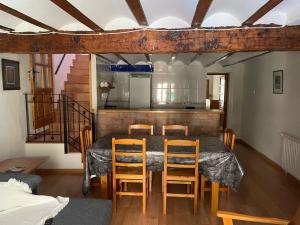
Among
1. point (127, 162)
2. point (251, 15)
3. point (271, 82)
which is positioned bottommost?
point (127, 162)

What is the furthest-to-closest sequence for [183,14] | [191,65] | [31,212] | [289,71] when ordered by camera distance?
[191,65] → [289,71] → [183,14] → [31,212]

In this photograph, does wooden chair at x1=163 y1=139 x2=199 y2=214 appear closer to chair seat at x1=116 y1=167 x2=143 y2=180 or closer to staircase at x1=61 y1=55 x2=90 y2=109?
chair seat at x1=116 y1=167 x2=143 y2=180

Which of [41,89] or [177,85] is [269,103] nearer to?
[177,85]

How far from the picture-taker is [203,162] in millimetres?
2754

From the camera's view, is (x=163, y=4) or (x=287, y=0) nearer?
(x=287, y=0)

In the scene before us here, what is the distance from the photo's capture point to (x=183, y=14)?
2.18 m

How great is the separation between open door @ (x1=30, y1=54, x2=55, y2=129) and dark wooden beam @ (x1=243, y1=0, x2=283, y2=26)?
341 cm

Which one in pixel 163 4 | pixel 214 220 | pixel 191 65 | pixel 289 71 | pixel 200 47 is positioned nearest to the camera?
pixel 163 4

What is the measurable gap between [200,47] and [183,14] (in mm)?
367

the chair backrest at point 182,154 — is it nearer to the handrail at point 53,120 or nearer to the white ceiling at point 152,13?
the white ceiling at point 152,13

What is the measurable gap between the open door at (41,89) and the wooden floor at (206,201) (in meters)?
1.26

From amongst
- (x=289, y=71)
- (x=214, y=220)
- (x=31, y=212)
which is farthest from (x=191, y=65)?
(x=31, y=212)

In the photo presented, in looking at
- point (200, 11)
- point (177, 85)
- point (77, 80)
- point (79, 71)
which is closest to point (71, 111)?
point (77, 80)

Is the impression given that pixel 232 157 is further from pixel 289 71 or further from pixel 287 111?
pixel 289 71
